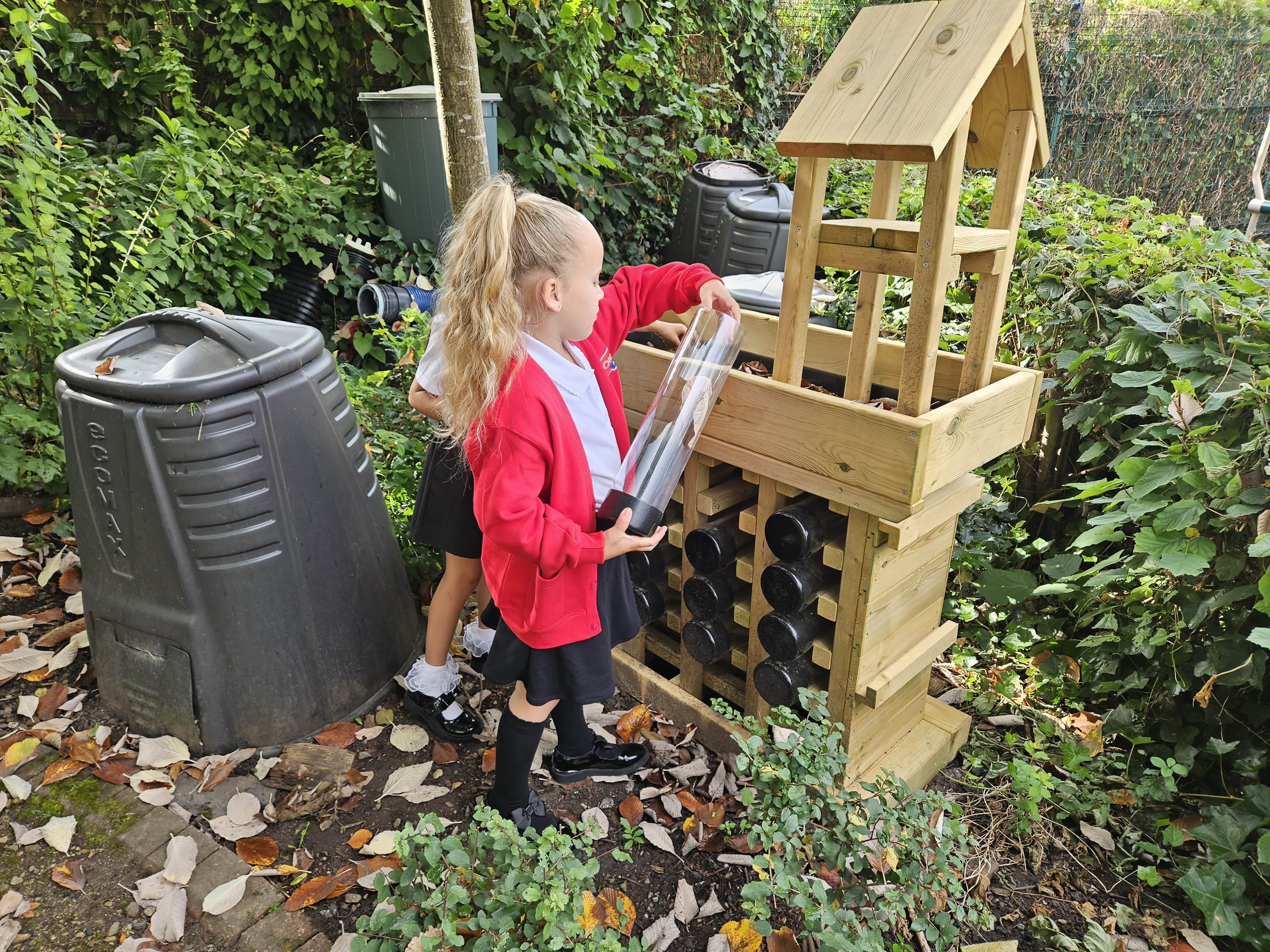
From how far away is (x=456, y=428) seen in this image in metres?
1.74

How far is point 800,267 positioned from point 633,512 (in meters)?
0.67

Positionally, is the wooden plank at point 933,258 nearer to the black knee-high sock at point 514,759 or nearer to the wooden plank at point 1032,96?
the wooden plank at point 1032,96

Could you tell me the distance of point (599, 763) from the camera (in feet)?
7.32

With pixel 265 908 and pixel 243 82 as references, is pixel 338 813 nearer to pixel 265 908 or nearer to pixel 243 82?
pixel 265 908

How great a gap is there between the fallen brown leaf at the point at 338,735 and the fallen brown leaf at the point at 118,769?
17.8 inches

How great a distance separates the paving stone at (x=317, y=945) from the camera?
5.57 ft

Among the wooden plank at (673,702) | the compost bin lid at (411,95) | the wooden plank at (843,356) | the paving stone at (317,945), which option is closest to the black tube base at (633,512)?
the wooden plank at (843,356)

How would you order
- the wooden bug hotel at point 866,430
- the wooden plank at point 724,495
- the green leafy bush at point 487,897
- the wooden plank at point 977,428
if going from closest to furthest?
the green leafy bush at point 487,897 → the wooden bug hotel at point 866,430 → the wooden plank at point 977,428 → the wooden plank at point 724,495

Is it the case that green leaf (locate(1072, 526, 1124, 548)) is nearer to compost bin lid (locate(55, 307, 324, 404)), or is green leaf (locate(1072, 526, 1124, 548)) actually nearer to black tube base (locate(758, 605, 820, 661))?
black tube base (locate(758, 605, 820, 661))

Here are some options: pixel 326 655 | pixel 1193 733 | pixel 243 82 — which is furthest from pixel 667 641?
pixel 243 82

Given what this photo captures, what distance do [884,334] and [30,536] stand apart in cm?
323

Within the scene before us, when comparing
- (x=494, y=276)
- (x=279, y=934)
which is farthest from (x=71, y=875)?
(x=494, y=276)

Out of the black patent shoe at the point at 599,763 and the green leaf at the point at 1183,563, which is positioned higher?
the green leaf at the point at 1183,563

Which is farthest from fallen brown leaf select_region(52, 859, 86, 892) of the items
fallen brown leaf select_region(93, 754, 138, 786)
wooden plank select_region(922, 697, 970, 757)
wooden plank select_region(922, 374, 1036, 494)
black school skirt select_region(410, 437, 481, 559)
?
wooden plank select_region(922, 697, 970, 757)
